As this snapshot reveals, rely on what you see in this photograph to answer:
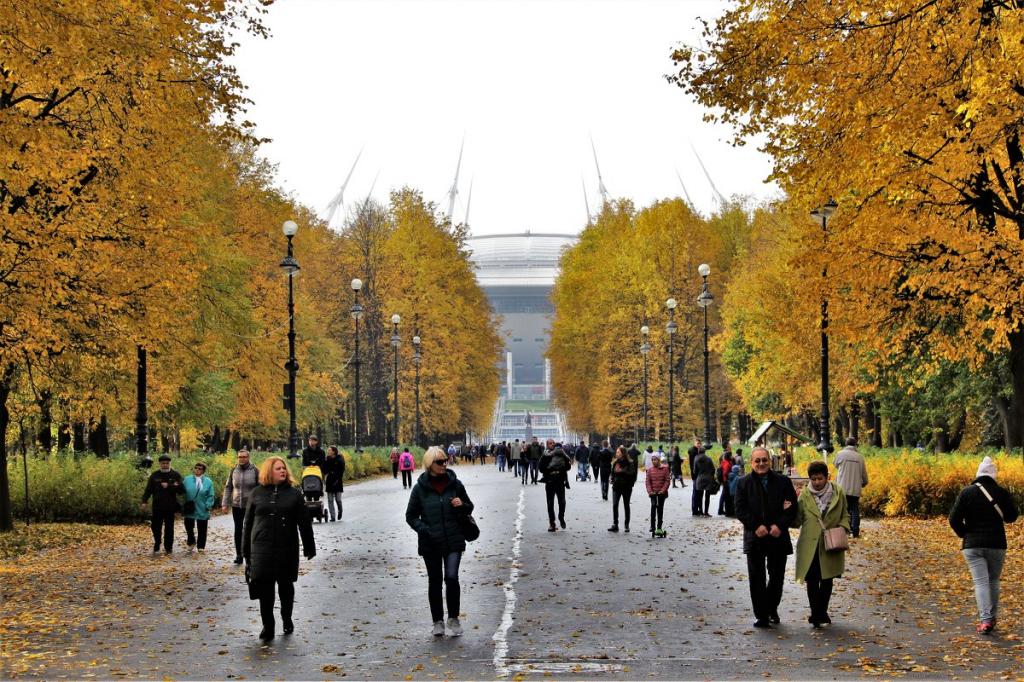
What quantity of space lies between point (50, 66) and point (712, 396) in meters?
51.6

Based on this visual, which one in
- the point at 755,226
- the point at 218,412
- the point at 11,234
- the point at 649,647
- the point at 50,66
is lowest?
the point at 649,647

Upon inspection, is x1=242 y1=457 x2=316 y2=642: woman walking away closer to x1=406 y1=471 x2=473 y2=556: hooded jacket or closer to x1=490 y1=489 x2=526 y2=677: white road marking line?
x1=406 y1=471 x2=473 y2=556: hooded jacket

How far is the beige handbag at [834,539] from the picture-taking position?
11281mm

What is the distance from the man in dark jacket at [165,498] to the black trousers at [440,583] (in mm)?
9094

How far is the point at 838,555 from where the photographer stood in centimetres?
1141

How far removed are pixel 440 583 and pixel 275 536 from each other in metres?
1.45

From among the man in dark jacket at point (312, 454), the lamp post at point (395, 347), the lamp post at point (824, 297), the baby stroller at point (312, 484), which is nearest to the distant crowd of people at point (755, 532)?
the baby stroller at point (312, 484)

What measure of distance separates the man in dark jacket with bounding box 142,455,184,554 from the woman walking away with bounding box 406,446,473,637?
29.6 feet

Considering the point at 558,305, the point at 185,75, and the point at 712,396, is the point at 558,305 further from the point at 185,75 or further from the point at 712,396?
the point at 185,75

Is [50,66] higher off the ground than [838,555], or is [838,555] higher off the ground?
[50,66]

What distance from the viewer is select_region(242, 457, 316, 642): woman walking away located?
1085 cm

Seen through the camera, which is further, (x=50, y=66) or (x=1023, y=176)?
(x=1023, y=176)

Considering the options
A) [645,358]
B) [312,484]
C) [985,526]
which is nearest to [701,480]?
[312,484]

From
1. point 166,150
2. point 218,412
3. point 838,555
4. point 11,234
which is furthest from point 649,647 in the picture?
point 218,412
